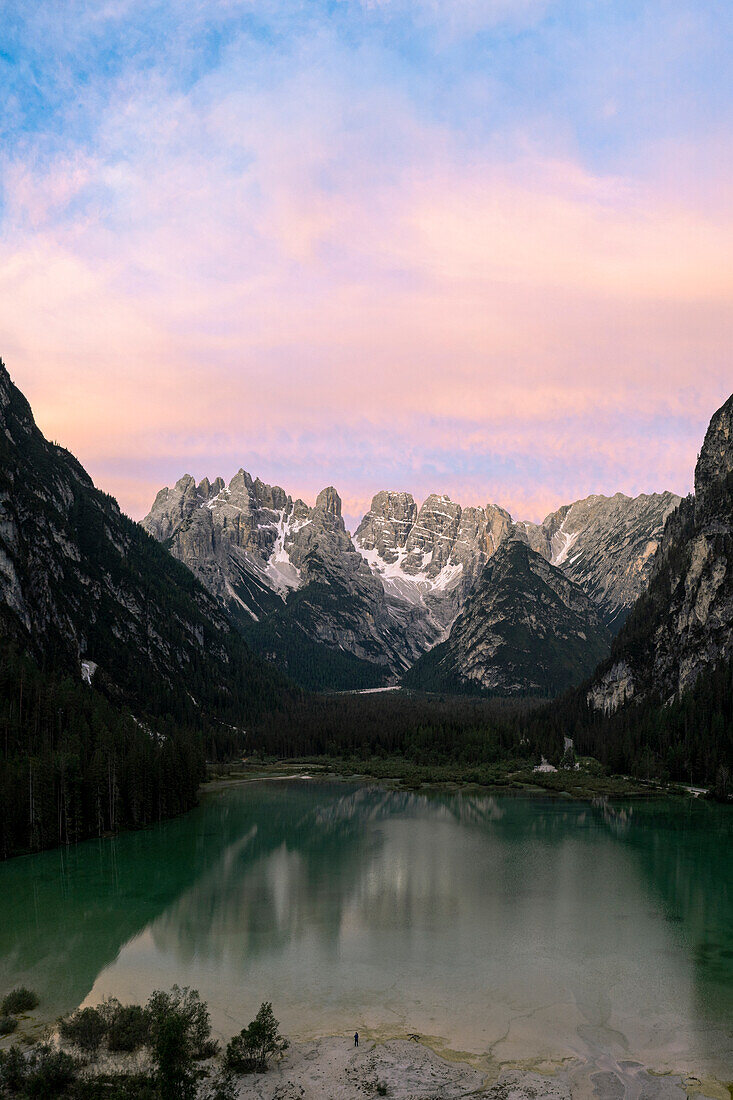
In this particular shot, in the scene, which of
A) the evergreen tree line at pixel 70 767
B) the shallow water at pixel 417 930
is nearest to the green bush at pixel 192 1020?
the shallow water at pixel 417 930

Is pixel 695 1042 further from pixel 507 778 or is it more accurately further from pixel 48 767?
pixel 507 778

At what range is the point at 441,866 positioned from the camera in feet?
281

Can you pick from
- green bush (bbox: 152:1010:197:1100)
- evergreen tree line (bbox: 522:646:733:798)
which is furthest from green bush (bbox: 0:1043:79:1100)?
evergreen tree line (bbox: 522:646:733:798)

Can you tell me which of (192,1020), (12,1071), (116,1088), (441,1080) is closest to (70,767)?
(192,1020)

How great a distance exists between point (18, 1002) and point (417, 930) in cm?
2979

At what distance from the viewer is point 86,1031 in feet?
133

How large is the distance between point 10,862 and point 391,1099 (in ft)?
224

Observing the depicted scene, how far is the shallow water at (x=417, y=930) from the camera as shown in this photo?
4416 cm

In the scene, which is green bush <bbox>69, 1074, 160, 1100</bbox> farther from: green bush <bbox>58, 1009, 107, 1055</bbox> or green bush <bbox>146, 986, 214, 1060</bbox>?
green bush <bbox>58, 1009, 107, 1055</bbox>

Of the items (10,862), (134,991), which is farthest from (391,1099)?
(10,862)

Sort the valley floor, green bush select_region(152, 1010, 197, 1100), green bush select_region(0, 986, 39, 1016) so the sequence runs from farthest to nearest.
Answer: the valley floor → green bush select_region(0, 986, 39, 1016) → green bush select_region(152, 1010, 197, 1100)

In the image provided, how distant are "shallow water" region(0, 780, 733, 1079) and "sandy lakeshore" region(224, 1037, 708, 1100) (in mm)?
1903

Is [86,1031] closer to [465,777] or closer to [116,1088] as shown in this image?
[116,1088]

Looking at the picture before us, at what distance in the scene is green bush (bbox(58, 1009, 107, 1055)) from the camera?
1582 inches
